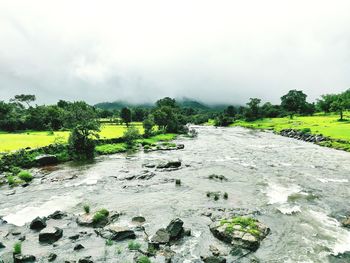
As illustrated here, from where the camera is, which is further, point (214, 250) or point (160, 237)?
point (160, 237)

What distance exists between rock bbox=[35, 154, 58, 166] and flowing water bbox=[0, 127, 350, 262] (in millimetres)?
3117

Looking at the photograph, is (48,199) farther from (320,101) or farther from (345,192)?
(320,101)

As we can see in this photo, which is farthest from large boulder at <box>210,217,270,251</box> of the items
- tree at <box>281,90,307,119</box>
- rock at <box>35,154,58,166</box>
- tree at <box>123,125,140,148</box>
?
tree at <box>281,90,307,119</box>

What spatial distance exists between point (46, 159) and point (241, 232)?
4434 cm

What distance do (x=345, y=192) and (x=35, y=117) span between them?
356 feet

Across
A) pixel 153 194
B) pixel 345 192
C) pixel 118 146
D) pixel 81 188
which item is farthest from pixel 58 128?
pixel 345 192

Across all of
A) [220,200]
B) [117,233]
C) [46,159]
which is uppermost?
[46,159]

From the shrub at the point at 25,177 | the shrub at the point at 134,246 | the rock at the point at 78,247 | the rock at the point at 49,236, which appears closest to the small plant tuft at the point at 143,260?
the shrub at the point at 134,246

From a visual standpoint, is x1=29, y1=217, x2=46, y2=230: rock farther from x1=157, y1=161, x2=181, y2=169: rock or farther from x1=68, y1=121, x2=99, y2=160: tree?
x1=68, y1=121, x2=99, y2=160: tree

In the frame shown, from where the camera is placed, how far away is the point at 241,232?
24375 millimetres

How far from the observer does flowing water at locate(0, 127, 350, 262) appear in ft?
77.9

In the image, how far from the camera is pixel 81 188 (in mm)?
40125

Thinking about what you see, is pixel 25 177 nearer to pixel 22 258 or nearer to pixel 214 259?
pixel 22 258

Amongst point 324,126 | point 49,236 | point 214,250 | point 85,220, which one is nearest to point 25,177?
point 85,220
